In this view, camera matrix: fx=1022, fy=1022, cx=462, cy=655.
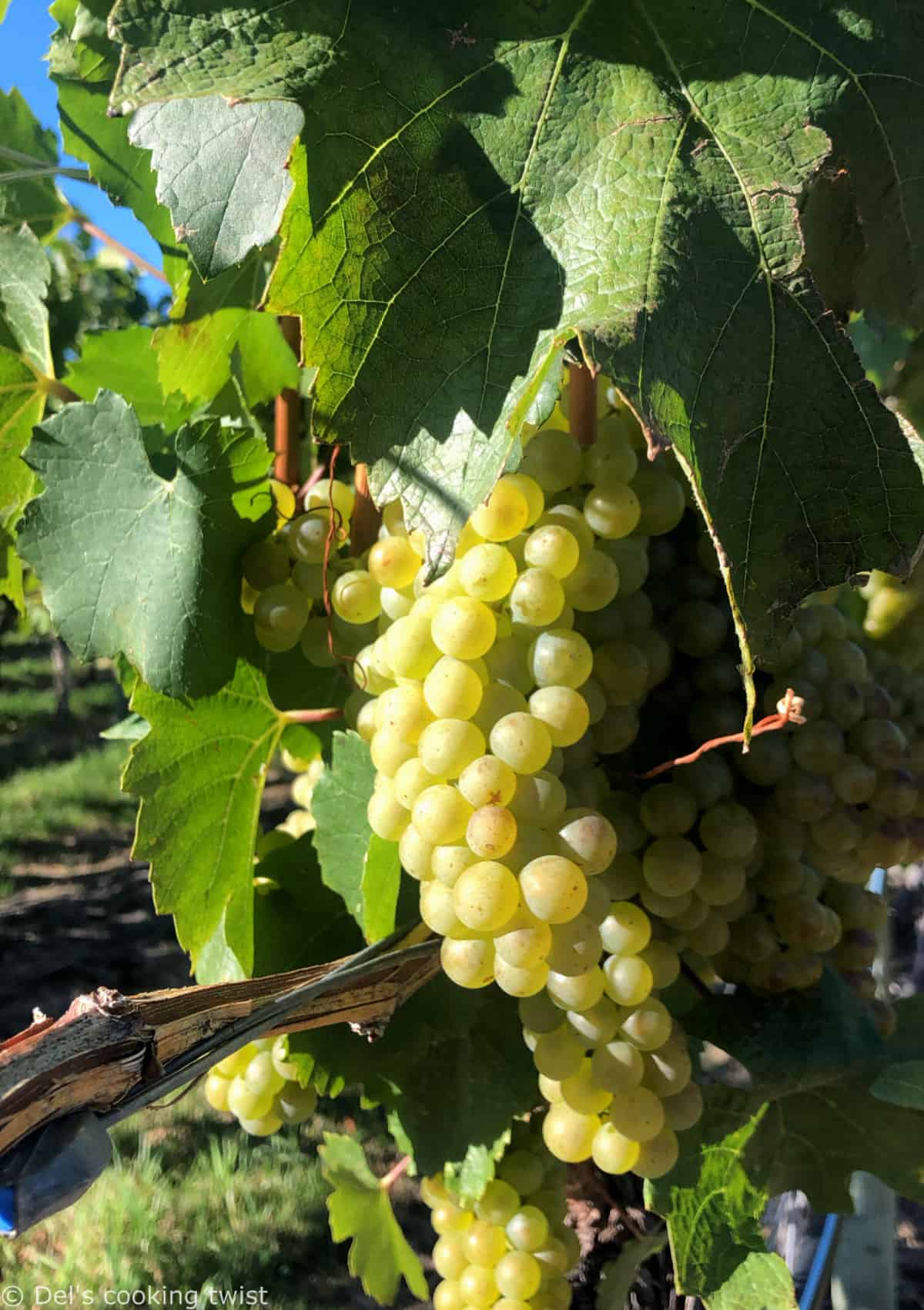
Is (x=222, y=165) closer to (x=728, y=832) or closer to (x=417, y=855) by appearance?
(x=417, y=855)

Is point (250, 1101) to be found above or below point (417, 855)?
below

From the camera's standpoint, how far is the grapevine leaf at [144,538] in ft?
2.27

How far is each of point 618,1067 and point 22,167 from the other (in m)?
0.88

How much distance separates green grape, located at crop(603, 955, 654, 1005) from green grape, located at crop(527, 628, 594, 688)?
18cm

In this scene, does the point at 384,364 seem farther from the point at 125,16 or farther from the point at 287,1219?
the point at 287,1219

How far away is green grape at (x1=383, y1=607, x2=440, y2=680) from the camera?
598 mm

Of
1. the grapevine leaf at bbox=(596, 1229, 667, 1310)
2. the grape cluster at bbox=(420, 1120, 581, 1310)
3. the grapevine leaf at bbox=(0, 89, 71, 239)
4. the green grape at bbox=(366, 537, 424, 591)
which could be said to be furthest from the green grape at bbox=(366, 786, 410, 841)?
the grapevine leaf at bbox=(0, 89, 71, 239)

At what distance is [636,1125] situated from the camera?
0.62 metres

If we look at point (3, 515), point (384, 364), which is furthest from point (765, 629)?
point (3, 515)

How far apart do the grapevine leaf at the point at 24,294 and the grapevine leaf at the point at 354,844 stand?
1.44 ft

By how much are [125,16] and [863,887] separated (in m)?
0.78

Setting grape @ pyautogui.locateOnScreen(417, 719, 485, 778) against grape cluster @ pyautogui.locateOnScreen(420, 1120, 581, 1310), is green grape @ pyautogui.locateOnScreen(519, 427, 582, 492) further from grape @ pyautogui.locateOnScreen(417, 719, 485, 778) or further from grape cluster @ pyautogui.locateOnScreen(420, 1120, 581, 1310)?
grape cluster @ pyautogui.locateOnScreen(420, 1120, 581, 1310)

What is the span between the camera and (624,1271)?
0.83 meters

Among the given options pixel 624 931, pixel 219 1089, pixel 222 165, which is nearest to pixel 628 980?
pixel 624 931
